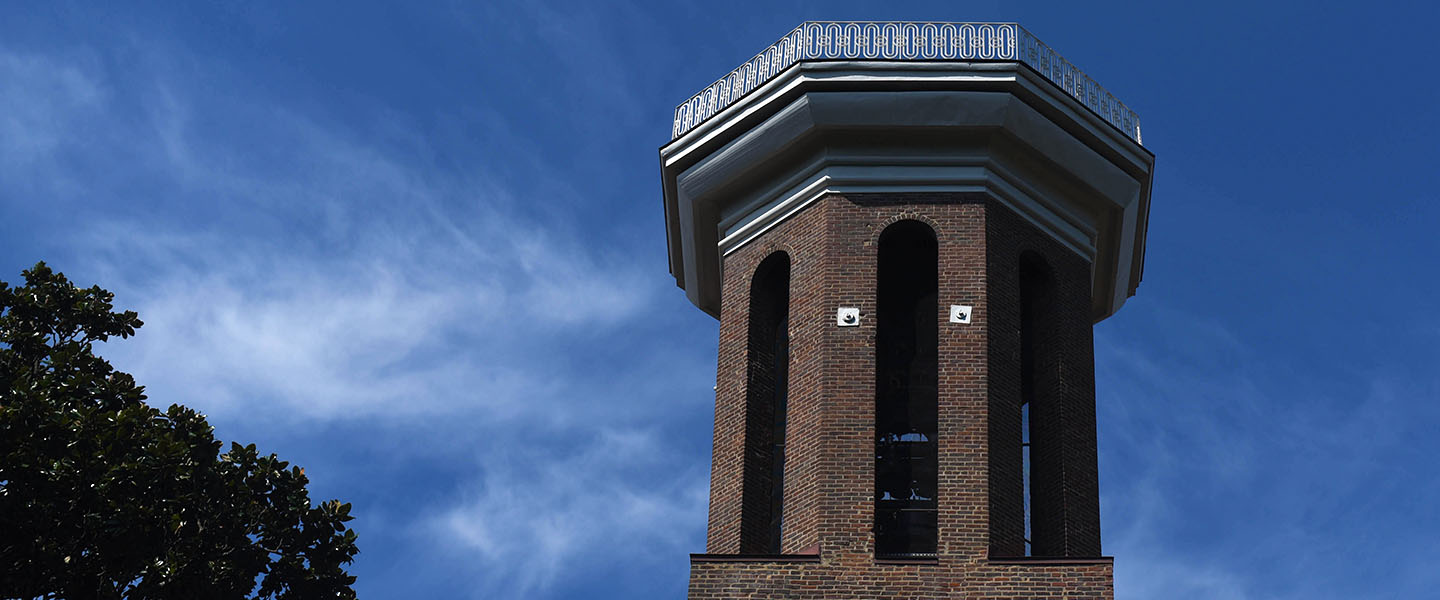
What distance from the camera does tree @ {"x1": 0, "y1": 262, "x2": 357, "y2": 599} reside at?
21422mm

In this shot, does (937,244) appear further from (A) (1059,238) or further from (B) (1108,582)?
(B) (1108,582)

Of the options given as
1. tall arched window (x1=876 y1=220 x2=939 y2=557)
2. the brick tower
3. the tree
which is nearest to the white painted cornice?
the brick tower

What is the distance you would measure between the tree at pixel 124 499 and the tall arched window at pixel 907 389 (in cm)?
654

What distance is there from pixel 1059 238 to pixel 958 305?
2608mm

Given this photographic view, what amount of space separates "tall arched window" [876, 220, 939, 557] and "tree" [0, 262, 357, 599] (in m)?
6.54

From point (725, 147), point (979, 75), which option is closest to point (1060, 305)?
point (979, 75)

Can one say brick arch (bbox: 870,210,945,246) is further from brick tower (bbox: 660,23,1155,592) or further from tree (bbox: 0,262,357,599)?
tree (bbox: 0,262,357,599)

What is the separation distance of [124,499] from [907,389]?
9.83m

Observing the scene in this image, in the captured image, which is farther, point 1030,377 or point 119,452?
point 1030,377

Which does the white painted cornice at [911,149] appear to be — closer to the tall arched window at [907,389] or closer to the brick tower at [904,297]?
the brick tower at [904,297]

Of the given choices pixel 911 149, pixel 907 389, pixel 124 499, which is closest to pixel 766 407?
pixel 907 389

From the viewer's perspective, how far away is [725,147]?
27.1m

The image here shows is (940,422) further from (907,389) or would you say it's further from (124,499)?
(124,499)

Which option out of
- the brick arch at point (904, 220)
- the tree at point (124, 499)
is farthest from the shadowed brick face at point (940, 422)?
the tree at point (124, 499)
